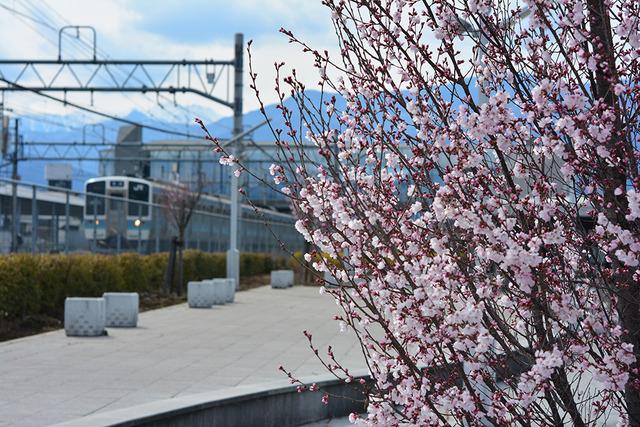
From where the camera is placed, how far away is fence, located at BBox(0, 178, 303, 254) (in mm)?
18812

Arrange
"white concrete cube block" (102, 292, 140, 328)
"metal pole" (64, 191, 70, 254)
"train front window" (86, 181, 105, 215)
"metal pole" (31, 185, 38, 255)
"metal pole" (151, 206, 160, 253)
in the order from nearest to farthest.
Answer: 1. "white concrete cube block" (102, 292, 140, 328)
2. "metal pole" (31, 185, 38, 255)
3. "metal pole" (64, 191, 70, 254)
4. "train front window" (86, 181, 105, 215)
5. "metal pole" (151, 206, 160, 253)

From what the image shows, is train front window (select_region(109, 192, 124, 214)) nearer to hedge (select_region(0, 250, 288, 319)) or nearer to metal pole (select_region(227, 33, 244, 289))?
hedge (select_region(0, 250, 288, 319))

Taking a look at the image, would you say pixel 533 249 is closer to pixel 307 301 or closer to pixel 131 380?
pixel 131 380

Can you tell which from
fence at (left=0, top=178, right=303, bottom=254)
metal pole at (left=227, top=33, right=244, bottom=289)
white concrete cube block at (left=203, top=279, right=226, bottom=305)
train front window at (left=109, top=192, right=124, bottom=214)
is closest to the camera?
fence at (left=0, top=178, right=303, bottom=254)

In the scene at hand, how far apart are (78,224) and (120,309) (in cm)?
522

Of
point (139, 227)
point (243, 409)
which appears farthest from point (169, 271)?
point (243, 409)

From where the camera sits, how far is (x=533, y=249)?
14.5 feet

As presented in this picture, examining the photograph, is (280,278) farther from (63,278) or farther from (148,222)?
(63,278)

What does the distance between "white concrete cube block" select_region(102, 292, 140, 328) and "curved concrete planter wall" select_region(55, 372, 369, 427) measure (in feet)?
27.5

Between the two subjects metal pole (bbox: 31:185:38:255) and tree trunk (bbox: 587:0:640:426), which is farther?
metal pole (bbox: 31:185:38:255)

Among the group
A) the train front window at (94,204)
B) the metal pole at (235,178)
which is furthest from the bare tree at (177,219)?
the train front window at (94,204)

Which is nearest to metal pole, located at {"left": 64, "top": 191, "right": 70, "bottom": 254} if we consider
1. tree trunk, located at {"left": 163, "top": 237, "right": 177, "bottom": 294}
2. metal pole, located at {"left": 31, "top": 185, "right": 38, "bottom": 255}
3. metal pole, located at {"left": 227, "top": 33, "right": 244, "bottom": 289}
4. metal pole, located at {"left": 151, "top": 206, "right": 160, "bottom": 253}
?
metal pole, located at {"left": 31, "top": 185, "right": 38, "bottom": 255}

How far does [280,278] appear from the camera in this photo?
116 feet

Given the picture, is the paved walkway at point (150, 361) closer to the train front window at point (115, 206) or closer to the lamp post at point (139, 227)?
the train front window at point (115, 206)
